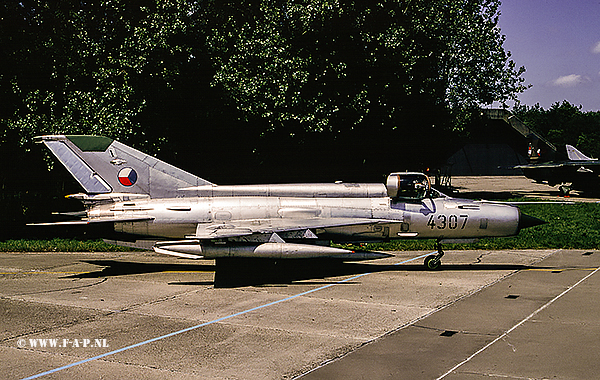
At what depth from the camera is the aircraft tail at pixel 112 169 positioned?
1603cm

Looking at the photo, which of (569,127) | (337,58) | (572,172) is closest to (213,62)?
(337,58)

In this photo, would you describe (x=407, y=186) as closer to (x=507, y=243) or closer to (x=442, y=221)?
(x=442, y=221)

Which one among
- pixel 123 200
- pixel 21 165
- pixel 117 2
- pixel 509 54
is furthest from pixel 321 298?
pixel 509 54

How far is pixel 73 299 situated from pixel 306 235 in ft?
20.8

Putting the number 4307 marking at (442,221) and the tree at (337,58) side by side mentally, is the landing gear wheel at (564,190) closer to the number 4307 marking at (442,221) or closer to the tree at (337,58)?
the tree at (337,58)

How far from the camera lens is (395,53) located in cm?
2884

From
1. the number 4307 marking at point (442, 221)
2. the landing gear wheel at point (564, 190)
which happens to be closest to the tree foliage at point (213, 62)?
the number 4307 marking at point (442, 221)

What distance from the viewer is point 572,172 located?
3950cm

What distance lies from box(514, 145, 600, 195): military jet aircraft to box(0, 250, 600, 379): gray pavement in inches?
1002

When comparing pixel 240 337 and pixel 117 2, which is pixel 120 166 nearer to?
pixel 240 337

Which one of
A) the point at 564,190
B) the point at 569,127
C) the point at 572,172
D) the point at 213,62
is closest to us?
the point at 213,62

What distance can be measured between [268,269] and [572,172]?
32353 millimetres


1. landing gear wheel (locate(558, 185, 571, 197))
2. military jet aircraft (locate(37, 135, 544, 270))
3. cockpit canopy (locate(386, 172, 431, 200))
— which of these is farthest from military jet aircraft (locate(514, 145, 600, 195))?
cockpit canopy (locate(386, 172, 431, 200))

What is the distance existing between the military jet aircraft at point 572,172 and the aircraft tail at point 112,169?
108 ft
